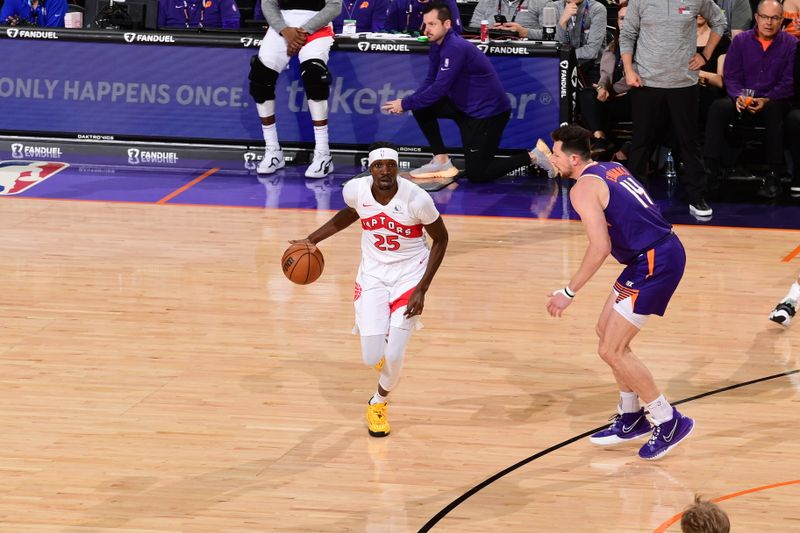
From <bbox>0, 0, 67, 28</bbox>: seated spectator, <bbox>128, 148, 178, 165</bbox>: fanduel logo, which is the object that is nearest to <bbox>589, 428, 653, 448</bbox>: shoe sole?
<bbox>128, 148, 178, 165</bbox>: fanduel logo

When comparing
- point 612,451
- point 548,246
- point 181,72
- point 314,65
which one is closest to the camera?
point 612,451

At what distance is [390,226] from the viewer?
7.87 metres

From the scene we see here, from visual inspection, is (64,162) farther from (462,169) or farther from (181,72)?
(462,169)

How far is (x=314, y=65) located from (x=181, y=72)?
80.1 inches

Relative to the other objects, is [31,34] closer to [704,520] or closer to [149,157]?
[149,157]

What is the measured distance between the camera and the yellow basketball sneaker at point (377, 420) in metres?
7.93

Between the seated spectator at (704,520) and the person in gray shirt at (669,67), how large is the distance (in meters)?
9.14

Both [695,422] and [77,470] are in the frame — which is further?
[695,422]

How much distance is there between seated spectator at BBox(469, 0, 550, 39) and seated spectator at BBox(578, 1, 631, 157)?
4.08 feet

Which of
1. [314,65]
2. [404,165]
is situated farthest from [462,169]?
[314,65]

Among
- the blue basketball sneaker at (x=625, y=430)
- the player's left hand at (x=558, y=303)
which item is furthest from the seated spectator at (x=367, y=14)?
the player's left hand at (x=558, y=303)

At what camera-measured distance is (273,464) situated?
7.46 meters

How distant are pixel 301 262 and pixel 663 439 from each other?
8.78ft

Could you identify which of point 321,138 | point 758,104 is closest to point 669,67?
point 758,104
